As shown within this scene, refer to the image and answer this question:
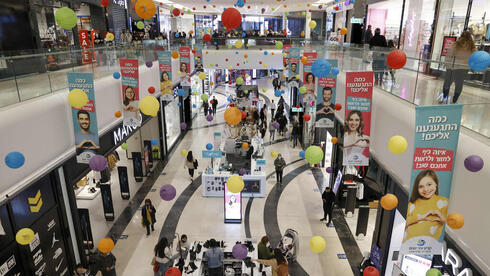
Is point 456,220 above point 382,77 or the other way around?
the other way around

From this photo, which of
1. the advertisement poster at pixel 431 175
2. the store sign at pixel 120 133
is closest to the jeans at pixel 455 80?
the advertisement poster at pixel 431 175

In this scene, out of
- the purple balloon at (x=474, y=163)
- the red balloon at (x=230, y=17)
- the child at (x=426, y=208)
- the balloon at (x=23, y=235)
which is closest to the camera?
the purple balloon at (x=474, y=163)

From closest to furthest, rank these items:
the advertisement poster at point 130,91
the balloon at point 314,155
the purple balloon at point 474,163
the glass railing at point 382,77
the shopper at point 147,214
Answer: the purple balloon at point 474,163 → the glass railing at point 382,77 → the balloon at point 314,155 → the advertisement poster at point 130,91 → the shopper at point 147,214

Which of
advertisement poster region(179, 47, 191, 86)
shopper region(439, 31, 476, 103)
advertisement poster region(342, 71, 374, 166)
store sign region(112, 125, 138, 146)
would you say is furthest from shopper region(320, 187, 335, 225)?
advertisement poster region(179, 47, 191, 86)

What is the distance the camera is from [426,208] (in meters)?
4.02

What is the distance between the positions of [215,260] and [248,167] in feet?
21.9

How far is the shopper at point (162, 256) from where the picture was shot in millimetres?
6778

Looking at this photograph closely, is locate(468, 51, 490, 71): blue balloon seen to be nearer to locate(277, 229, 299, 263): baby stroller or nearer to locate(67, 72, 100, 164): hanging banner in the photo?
locate(277, 229, 299, 263): baby stroller

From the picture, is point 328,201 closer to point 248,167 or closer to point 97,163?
point 248,167

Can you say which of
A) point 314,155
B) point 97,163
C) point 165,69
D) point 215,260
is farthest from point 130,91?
point 314,155

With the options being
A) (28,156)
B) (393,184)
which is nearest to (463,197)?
(393,184)

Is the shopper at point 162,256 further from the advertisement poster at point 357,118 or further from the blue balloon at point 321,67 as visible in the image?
the blue balloon at point 321,67

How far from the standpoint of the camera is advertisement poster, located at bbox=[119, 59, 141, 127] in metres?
7.99

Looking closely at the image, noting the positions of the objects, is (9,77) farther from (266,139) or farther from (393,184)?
(266,139)
